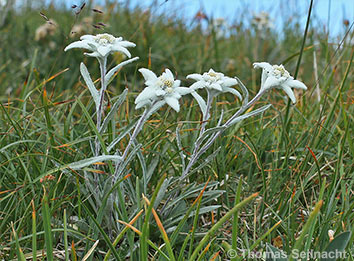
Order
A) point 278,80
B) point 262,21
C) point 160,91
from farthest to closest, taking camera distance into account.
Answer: point 262,21 < point 278,80 < point 160,91

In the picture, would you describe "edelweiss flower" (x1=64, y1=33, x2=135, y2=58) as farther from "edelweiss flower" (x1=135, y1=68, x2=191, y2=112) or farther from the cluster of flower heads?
"edelweiss flower" (x1=135, y1=68, x2=191, y2=112)

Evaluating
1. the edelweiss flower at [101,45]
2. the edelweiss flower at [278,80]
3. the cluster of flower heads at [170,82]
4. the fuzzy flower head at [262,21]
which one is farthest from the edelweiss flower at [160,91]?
the fuzzy flower head at [262,21]

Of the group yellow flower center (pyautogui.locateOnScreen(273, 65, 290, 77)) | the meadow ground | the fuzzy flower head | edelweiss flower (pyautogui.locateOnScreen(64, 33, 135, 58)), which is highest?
edelweiss flower (pyautogui.locateOnScreen(64, 33, 135, 58))

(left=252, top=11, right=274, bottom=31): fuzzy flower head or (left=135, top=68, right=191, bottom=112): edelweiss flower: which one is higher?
(left=135, top=68, right=191, bottom=112): edelweiss flower

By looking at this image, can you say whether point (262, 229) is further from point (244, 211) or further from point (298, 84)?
point (298, 84)

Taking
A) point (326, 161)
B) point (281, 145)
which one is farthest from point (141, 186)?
point (326, 161)

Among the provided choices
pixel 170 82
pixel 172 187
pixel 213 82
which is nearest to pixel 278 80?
pixel 213 82

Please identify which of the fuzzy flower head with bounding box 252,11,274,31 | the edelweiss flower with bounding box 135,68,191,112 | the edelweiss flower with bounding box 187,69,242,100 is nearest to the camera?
the edelweiss flower with bounding box 135,68,191,112

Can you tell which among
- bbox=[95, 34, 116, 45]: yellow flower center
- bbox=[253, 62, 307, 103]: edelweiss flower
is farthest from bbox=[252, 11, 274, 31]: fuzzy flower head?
bbox=[95, 34, 116, 45]: yellow flower center

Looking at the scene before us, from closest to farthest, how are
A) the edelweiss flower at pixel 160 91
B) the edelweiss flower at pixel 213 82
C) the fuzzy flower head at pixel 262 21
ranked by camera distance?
the edelweiss flower at pixel 160 91
the edelweiss flower at pixel 213 82
the fuzzy flower head at pixel 262 21

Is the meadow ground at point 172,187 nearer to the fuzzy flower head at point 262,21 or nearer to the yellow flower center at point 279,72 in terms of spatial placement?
the yellow flower center at point 279,72

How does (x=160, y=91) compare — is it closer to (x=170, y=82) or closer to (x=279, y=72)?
(x=170, y=82)
